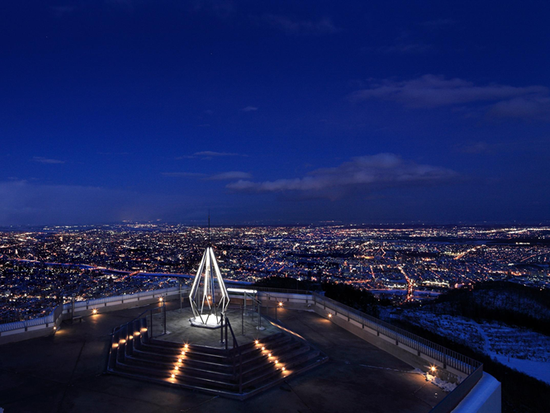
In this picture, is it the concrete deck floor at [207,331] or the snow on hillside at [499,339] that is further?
the snow on hillside at [499,339]

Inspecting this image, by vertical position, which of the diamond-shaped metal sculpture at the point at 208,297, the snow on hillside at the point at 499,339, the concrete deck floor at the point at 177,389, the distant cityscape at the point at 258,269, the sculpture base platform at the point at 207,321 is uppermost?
the diamond-shaped metal sculpture at the point at 208,297

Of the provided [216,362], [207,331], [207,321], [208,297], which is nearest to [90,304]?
[208,297]

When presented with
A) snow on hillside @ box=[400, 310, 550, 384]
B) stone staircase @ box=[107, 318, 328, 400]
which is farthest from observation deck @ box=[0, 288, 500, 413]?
snow on hillside @ box=[400, 310, 550, 384]

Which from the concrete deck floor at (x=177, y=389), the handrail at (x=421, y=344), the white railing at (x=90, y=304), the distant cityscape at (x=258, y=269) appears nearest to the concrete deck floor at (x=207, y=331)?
the concrete deck floor at (x=177, y=389)

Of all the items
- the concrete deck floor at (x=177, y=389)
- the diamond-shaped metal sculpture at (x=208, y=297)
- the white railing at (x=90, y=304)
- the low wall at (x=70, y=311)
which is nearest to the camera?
the concrete deck floor at (x=177, y=389)

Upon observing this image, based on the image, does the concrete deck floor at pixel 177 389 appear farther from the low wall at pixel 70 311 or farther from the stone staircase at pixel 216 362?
the low wall at pixel 70 311

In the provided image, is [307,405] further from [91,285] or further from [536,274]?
[536,274]

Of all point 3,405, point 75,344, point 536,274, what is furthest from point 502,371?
point 536,274
